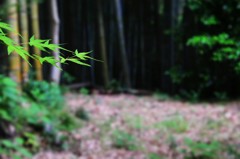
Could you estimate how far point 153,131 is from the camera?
4988mm

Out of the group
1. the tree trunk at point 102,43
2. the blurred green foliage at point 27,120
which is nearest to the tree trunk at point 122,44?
the tree trunk at point 102,43

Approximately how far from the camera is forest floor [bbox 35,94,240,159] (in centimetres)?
412

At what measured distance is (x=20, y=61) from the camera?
3.62 metres

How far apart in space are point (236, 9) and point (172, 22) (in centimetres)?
226

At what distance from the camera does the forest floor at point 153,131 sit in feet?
13.5

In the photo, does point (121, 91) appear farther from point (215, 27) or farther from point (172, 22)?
point (215, 27)

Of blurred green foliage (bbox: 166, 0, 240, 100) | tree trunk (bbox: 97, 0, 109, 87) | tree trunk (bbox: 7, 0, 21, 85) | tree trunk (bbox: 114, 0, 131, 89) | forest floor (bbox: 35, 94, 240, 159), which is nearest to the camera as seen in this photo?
tree trunk (bbox: 7, 0, 21, 85)

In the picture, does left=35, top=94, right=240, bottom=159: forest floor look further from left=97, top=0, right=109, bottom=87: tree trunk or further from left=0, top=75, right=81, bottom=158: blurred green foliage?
left=97, top=0, right=109, bottom=87: tree trunk

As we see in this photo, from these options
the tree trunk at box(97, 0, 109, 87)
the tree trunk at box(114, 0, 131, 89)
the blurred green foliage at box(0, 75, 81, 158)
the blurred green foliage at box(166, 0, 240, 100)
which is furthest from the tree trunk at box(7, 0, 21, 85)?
the tree trunk at box(114, 0, 131, 89)

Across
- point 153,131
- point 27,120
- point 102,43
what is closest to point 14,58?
point 27,120

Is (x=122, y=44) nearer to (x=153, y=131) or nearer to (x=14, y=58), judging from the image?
(x=153, y=131)

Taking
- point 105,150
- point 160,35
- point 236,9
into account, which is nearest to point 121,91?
point 160,35

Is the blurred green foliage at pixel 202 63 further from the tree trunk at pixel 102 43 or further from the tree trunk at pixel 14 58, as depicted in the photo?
the tree trunk at pixel 14 58

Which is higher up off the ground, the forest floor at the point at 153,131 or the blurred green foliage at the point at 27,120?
the blurred green foliage at the point at 27,120
